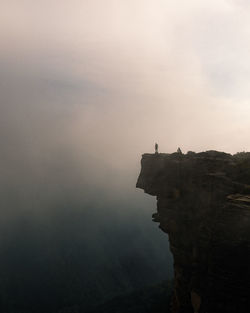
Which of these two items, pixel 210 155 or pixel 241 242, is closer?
pixel 241 242

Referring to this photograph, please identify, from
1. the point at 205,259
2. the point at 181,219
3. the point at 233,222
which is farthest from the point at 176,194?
the point at 233,222

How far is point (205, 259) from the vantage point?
161 feet

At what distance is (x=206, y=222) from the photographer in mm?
48812

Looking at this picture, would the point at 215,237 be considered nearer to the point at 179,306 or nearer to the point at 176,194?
the point at 176,194

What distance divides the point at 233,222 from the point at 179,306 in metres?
30.2

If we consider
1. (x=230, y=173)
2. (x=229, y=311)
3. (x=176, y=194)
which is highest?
(x=230, y=173)

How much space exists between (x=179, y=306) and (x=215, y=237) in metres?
25.8

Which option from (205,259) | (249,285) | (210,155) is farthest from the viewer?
(210,155)

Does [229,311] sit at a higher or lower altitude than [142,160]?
lower

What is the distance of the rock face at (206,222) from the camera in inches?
1650

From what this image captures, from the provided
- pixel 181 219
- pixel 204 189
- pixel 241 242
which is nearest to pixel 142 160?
pixel 181 219

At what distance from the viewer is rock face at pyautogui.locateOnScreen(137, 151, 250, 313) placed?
4191cm

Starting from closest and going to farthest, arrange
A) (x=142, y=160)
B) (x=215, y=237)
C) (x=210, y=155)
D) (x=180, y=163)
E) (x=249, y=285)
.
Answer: (x=249, y=285) → (x=215, y=237) → (x=210, y=155) → (x=180, y=163) → (x=142, y=160)

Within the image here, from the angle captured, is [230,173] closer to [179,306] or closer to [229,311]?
[229,311]
